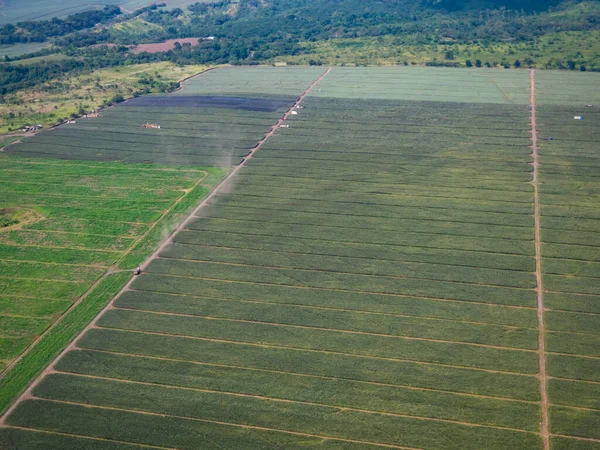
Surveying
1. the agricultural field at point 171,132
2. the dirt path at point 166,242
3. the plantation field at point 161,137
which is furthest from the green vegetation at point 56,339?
the agricultural field at point 171,132

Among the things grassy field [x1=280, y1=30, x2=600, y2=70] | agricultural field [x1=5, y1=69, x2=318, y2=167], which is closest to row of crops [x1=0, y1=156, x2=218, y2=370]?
agricultural field [x1=5, y1=69, x2=318, y2=167]

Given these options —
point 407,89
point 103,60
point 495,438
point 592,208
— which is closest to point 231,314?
point 495,438

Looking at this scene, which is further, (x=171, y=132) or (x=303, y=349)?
(x=171, y=132)

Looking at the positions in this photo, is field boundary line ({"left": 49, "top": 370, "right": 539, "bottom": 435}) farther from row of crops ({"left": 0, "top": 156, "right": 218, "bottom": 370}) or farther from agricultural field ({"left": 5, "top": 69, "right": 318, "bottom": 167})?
agricultural field ({"left": 5, "top": 69, "right": 318, "bottom": 167})

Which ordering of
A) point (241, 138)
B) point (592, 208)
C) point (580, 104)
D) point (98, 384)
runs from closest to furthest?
point (98, 384), point (592, 208), point (241, 138), point (580, 104)

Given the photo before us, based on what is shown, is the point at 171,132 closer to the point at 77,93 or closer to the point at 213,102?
the point at 213,102

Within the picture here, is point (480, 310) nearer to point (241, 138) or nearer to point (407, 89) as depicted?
point (241, 138)

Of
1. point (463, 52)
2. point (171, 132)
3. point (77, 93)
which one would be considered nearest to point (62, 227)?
point (171, 132)
